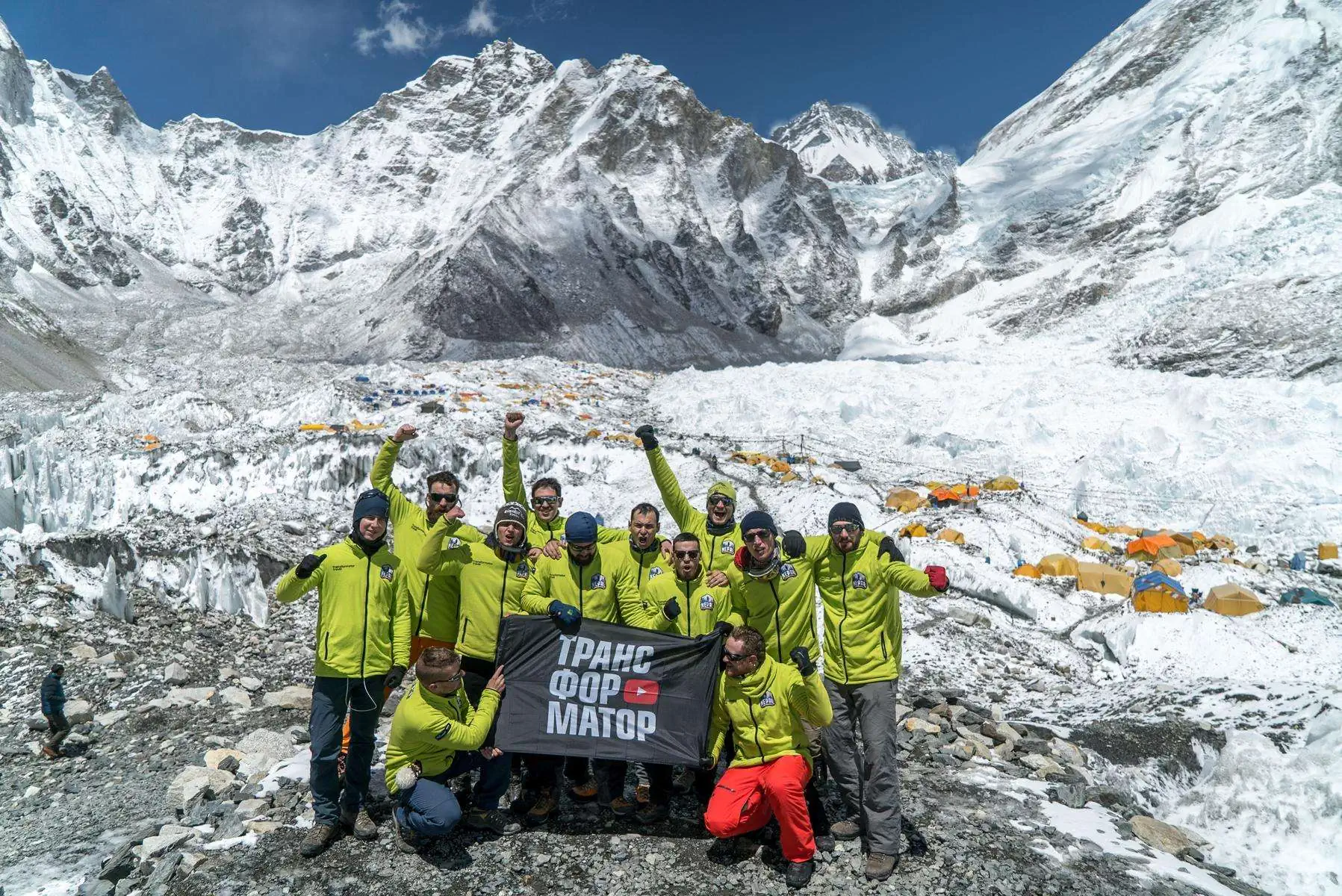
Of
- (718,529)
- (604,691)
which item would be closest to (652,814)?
(604,691)

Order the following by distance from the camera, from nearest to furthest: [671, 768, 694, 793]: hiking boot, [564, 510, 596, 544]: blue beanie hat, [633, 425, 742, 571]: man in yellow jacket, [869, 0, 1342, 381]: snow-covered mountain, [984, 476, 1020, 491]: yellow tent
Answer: [564, 510, 596, 544]: blue beanie hat, [671, 768, 694, 793]: hiking boot, [633, 425, 742, 571]: man in yellow jacket, [984, 476, 1020, 491]: yellow tent, [869, 0, 1342, 381]: snow-covered mountain

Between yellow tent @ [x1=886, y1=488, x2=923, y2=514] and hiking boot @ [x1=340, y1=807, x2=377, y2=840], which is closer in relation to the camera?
hiking boot @ [x1=340, y1=807, x2=377, y2=840]

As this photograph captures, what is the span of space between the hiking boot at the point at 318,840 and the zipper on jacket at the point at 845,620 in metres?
3.38

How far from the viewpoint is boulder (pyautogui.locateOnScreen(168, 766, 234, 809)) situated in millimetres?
5215

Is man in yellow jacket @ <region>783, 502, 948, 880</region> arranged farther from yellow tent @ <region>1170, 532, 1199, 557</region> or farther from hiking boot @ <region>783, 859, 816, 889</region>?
yellow tent @ <region>1170, 532, 1199, 557</region>

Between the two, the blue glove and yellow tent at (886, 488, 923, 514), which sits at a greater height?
yellow tent at (886, 488, 923, 514)

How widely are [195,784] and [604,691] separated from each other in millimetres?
3161

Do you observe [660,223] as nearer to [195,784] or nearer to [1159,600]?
[1159,600]

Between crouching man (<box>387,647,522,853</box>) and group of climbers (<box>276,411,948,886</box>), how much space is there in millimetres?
11

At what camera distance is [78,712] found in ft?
22.8

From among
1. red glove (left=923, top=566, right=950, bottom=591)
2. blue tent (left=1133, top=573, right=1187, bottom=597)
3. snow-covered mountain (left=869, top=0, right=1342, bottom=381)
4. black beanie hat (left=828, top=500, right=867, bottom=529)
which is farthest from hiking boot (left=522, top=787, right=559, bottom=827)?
snow-covered mountain (left=869, top=0, right=1342, bottom=381)

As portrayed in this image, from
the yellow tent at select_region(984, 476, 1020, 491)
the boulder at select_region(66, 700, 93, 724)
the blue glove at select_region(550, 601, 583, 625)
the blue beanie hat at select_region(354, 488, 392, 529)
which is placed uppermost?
the yellow tent at select_region(984, 476, 1020, 491)

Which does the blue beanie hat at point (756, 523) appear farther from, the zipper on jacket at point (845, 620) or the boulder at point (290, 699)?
the boulder at point (290, 699)

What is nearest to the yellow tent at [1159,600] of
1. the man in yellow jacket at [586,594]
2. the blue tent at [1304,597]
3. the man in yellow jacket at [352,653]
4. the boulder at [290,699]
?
the blue tent at [1304,597]
